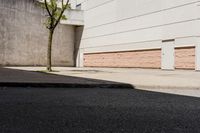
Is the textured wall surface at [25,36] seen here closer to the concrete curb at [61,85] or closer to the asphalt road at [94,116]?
the concrete curb at [61,85]

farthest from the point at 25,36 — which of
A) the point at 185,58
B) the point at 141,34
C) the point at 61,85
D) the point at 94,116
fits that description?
the point at 94,116

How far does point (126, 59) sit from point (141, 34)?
3298 mm

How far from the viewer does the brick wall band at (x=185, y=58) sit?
28.8 m

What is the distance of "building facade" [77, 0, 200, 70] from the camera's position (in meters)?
29.2

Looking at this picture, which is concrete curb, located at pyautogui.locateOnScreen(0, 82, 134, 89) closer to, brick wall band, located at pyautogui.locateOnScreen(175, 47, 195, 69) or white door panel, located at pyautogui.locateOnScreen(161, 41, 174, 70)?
brick wall band, located at pyautogui.locateOnScreen(175, 47, 195, 69)

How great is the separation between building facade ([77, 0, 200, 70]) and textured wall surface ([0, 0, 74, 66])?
138 inches

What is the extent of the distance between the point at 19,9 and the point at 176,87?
2508 centimetres

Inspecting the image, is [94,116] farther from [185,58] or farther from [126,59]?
[126,59]

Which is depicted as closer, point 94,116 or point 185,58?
point 94,116

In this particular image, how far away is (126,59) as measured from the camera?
36312mm

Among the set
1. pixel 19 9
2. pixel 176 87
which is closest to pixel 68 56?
pixel 19 9

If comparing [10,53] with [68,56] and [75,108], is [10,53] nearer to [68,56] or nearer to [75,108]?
[68,56]

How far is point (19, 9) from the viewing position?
36.3 m

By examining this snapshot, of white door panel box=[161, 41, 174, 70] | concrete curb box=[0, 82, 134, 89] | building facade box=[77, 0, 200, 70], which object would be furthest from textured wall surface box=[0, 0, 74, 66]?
concrete curb box=[0, 82, 134, 89]
